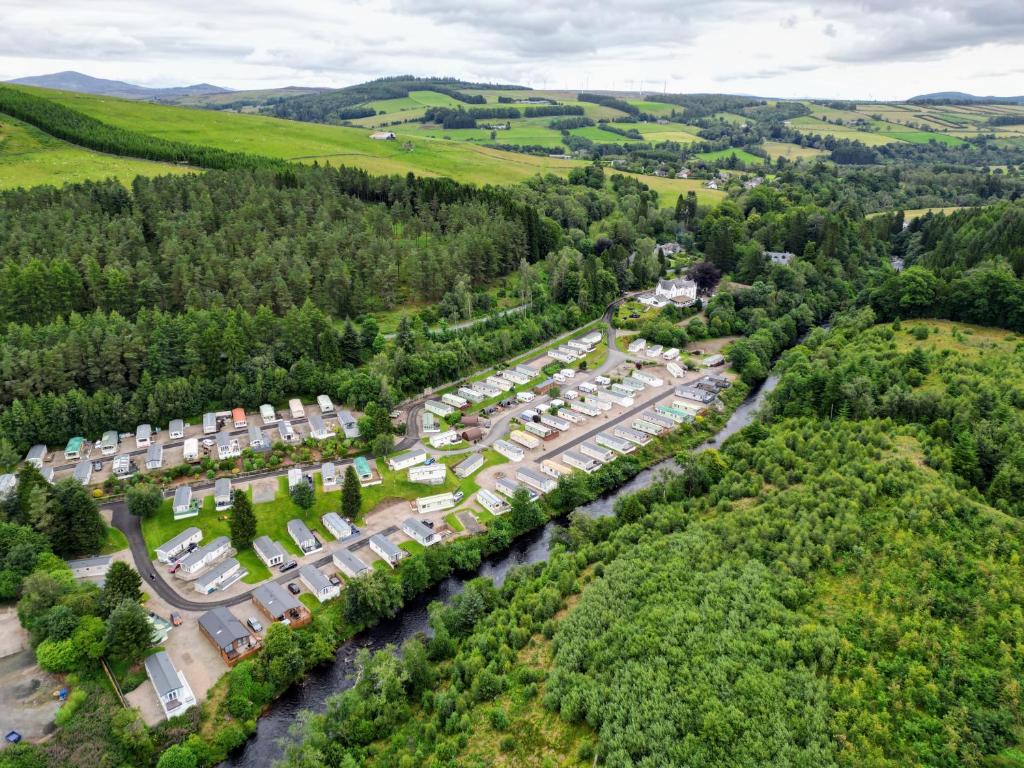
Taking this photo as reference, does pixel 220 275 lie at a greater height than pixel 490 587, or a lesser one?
greater

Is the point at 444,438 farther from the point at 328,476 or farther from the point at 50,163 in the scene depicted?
the point at 50,163

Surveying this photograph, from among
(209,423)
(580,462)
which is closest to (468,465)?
(580,462)

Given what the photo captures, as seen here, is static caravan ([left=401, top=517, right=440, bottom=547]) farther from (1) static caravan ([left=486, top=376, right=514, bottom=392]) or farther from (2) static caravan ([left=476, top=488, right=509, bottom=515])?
(1) static caravan ([left=486, top=376, right=514, bottom=392])

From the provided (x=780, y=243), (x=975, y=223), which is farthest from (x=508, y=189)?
(x=975, y=223)

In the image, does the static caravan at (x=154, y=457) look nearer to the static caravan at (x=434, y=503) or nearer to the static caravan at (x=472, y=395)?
the static caravan at (x=434, y=503)

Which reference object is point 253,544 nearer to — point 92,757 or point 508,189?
point 92,757

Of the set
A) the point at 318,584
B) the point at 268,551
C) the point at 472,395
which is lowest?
the point at 318,584

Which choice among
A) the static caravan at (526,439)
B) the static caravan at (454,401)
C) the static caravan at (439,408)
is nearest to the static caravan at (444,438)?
the static caravan at (439,408)
